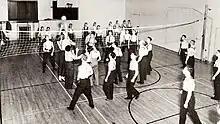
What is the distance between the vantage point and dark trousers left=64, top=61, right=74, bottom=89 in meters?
9.21

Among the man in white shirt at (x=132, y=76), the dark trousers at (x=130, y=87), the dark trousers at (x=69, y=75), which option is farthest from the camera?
the dark trousers at (x=69, y=75)

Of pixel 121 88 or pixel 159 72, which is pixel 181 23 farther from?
pixel 121 88

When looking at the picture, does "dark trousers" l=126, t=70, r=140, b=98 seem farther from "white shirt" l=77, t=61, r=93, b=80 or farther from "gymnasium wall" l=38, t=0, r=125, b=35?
"gymnasium wall" l=38, t=0, r=125, b=35

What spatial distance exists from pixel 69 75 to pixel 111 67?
6.53ft

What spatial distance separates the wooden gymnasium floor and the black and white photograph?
0.09 ft

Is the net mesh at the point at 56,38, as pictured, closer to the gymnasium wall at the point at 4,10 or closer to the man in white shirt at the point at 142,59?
the gymnasium wall at the point at 4,10

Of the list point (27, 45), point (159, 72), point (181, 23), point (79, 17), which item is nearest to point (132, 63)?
point (159, 72)

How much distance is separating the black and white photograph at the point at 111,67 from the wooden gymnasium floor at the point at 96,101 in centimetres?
3

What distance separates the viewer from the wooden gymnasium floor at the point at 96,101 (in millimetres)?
A: 7363

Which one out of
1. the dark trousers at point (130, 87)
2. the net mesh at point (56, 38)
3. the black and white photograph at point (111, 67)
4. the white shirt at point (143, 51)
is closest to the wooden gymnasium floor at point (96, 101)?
the black and white photograph at point (111, 67)

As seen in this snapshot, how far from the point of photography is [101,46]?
Result: 15.1 meters

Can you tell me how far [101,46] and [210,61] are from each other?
568cm

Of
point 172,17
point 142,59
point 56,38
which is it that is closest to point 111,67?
point 142,59

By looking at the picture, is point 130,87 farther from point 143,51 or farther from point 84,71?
point 84,71
